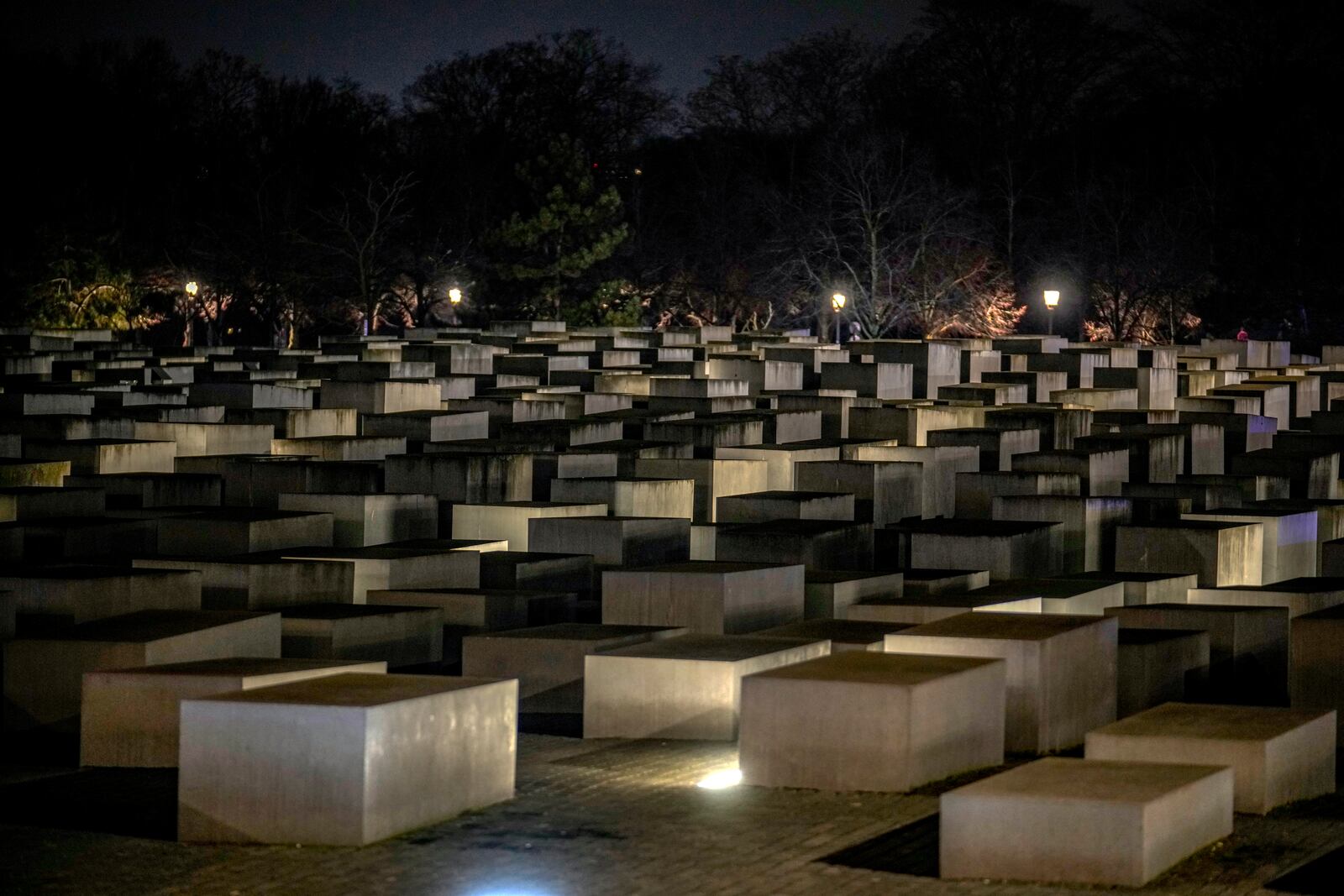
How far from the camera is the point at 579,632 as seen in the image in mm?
12414

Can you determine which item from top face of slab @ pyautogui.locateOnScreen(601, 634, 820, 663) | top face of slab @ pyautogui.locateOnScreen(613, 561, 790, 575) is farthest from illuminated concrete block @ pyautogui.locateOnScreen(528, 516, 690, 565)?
top face of slab @ pyautogui.locateOnScreen(601, 634, 820, 663)

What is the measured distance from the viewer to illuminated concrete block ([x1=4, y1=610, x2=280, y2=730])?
36.6 feet

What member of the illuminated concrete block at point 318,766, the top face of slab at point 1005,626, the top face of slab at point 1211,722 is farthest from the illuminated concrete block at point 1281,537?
the illuminated concrete block at point 318,766

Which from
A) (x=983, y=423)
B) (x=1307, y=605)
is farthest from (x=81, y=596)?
(x=983, y=423)

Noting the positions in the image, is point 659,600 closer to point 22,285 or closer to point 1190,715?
point 1190,715

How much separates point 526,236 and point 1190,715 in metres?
44.6

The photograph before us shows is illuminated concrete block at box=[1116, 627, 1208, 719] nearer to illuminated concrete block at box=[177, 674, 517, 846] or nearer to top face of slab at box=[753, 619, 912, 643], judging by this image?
top face of slab at box=[753, 619, 912, 643]

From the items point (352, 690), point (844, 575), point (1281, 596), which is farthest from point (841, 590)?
point (352, 690)

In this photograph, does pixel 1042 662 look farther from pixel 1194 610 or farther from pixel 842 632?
pixel 1194 610

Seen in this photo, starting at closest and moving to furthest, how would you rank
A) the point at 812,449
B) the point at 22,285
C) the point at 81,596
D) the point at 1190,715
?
the point at 1190,715 < the point at 81,596 < the point at 812,449 < the point at 22,285

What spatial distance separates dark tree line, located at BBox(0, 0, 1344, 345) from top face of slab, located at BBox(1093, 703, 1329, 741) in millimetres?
36709

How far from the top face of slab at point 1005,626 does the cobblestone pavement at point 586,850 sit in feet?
5.67

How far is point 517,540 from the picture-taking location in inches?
677

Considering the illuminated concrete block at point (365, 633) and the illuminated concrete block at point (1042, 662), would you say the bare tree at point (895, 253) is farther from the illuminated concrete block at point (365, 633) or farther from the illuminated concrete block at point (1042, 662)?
the illuminated concrete block at point (1042, 662)
